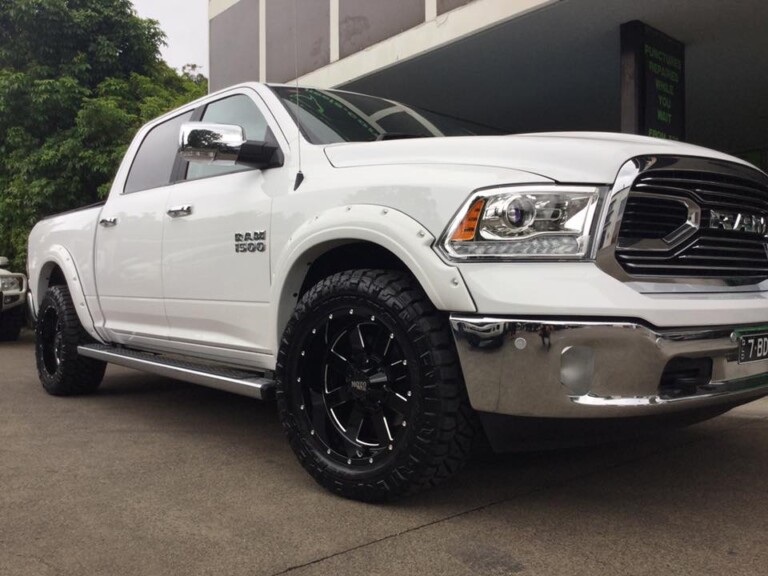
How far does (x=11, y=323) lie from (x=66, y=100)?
16.4ft

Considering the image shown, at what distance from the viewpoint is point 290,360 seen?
2971 millimetres

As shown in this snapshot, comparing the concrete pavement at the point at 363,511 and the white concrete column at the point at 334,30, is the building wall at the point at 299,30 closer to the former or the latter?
the white concrete column at the point at 334,30

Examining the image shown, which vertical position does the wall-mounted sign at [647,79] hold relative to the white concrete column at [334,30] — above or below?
below

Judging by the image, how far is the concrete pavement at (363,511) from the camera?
231cm

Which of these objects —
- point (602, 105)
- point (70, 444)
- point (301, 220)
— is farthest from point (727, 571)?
point (602, 105)

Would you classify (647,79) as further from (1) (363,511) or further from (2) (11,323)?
(2) (11,323)

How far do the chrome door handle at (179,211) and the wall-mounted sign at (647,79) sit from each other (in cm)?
453


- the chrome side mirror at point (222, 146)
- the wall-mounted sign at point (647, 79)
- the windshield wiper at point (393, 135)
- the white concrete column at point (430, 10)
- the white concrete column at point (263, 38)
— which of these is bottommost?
the chrome side mirror at point (222, 146)

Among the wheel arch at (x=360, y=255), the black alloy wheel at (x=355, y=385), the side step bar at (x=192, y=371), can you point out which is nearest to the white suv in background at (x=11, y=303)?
Result: the side step bar at (x=192, y=371)

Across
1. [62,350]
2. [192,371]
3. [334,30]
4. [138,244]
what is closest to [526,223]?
[192,371]

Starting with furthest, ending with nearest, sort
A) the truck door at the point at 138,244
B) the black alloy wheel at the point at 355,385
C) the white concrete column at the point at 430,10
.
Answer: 1. the white concrete column at the point at 430,10
2. the truck door at the point at 138,244
3. the black alloy wheel at the point at 355,385

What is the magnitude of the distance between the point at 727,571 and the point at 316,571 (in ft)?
4.08

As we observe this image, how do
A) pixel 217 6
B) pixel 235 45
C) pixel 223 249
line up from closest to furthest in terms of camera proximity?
pixel 223 249, pixel 235 45, pixel 217 6

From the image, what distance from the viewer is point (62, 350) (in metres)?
5.16
